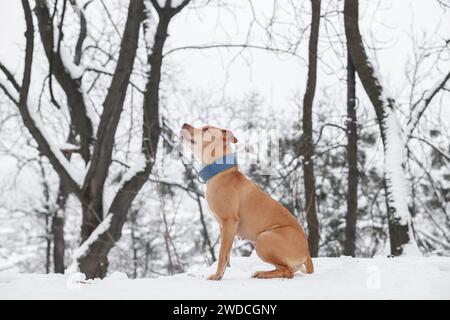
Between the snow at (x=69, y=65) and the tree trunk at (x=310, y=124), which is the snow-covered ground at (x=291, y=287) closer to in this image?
the tree trunk at (x=310, y=124)

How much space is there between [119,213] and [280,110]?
16.5 m

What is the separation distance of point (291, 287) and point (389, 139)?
4.45 m

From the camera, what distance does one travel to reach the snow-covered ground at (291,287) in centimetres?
279

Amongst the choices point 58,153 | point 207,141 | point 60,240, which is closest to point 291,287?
point 207,141

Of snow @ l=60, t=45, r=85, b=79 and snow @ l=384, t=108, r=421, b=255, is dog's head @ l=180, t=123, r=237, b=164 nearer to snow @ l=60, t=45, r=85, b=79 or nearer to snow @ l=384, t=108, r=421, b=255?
snow @ l=384, t=108, r=421, b=255

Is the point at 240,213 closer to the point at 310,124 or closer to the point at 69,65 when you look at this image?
the point at 310,124

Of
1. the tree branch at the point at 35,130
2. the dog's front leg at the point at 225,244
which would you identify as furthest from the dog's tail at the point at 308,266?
the tree branch at the point at 35,130

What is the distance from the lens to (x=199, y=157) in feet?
13.8

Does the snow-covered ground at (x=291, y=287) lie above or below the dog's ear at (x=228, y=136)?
below

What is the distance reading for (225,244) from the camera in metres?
3.72

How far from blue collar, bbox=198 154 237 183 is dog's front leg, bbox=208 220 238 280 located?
47 cm

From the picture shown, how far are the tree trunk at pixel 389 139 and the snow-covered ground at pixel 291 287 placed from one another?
2595 millimetres
